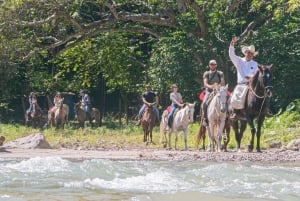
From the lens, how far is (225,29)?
32750 millimetres

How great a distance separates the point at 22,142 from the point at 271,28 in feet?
44.1

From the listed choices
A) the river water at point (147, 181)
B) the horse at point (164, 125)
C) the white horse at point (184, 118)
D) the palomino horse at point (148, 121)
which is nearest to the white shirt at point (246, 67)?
the white horse at point (184, 118)

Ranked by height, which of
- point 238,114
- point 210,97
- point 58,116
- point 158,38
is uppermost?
point 158,38

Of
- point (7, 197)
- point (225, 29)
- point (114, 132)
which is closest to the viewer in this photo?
point (7, 197)

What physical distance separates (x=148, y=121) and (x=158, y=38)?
9163 mm

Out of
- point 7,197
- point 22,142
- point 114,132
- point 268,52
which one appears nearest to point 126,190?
point 7,197

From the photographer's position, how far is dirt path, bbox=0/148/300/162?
716 inches

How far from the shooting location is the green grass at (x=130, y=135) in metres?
23.7

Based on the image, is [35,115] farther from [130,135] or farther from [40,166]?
[40,166]

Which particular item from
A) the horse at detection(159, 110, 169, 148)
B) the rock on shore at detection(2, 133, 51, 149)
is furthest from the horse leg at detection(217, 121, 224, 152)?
the rock on shore at detection(2, 133, 51, 149)

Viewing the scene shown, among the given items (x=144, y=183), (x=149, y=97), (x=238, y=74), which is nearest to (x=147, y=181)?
(x=144, y=183)

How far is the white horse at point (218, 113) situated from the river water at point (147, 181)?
3.24 metres

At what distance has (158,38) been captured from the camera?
114ft

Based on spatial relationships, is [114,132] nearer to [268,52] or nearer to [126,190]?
[268,52]
